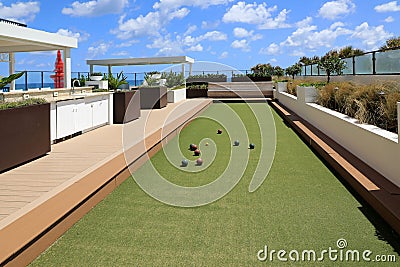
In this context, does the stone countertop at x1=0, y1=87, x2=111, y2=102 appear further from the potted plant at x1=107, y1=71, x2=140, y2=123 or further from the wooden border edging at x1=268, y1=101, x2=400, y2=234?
the wooden border edging at x1=268, y1=101, x2=400, y2=234

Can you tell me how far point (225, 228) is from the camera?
10.2 feet

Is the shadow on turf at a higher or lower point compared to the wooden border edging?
lower

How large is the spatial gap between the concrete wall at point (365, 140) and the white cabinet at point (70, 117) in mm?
4446

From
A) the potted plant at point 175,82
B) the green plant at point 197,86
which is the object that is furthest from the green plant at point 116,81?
the green plant at point 197,86

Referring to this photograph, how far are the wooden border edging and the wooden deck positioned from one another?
2.59 metres

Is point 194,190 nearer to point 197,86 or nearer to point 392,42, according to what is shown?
point 197,86

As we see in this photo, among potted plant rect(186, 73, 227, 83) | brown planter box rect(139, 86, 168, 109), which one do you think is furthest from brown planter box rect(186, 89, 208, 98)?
brown planter box rect(139, 86, 168, 109)

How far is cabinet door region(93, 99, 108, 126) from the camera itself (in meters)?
7.76

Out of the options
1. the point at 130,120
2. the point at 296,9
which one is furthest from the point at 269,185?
the point at 296,9

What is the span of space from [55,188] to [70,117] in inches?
136

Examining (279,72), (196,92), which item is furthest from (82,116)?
(279,72)

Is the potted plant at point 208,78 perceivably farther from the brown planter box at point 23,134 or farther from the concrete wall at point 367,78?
the brown planter box at point 23,134

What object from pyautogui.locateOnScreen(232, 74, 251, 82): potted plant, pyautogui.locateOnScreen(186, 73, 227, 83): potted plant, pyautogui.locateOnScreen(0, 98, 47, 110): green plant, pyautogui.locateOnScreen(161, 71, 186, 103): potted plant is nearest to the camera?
pyautogui.locateOnScreen(0, 98, 47, 110): green plant

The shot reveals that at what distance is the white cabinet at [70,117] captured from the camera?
6.15 metres
